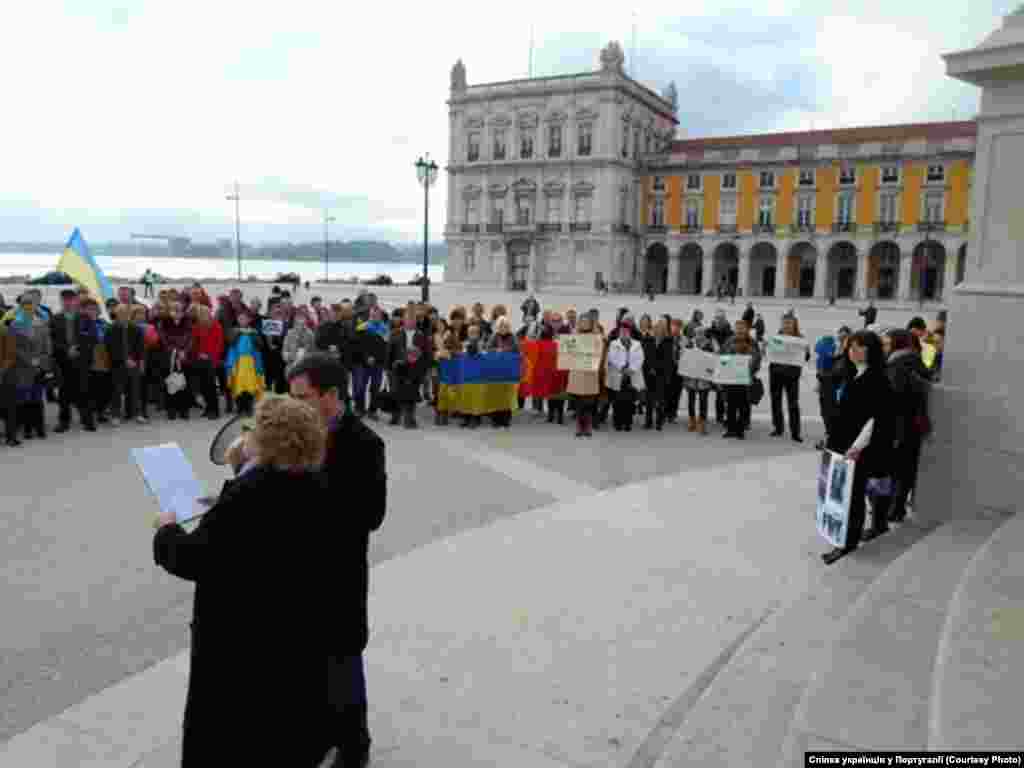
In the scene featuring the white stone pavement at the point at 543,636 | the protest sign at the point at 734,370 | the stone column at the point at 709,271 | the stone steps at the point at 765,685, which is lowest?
the white stone pavement at the point at 543,636

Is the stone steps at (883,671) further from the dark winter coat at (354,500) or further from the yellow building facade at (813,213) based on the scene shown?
the yellow building facade at (813,213)

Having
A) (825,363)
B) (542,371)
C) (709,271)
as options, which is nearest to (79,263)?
(542,371)

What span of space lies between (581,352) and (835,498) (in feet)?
20.5

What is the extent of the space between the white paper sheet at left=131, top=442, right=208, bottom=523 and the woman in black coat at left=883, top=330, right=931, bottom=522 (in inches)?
189

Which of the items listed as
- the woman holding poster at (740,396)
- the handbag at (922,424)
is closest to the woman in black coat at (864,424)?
the handbag at (922,424)

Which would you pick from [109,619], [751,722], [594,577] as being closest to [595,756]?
[751,722]

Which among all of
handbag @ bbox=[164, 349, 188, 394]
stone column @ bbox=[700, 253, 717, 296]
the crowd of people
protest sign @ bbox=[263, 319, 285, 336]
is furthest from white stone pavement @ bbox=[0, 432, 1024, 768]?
stone column @ bbox=[700, 253, 717, 296]

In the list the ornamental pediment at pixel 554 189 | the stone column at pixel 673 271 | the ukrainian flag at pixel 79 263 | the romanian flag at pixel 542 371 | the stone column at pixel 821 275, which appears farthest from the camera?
the ornamental pediment at pixel 554 189

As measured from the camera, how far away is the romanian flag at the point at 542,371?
12773 millimetres

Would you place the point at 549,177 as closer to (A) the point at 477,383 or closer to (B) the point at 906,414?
(A) the point at 477,383

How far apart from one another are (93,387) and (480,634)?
27.2ft

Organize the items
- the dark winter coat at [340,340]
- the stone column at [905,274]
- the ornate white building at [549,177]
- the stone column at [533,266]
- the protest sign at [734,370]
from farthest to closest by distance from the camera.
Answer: the stone column at [533,266] < the ornate white building at [549,177] < the stone column at [905,274] < the dark winter coat at [340,340] < the protest sign at [734,370]

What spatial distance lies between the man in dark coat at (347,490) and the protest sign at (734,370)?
8980 mm

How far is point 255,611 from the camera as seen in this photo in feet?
9.04
